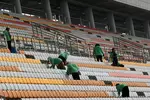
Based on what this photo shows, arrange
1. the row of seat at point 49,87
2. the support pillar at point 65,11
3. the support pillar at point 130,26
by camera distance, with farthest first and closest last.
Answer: the support pillar at point 130,26, the support pillar at point 65,11, the row of seat at point 49,87

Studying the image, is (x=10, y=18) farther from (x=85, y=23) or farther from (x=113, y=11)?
(x=113, y=11)

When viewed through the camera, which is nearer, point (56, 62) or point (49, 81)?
point (49, 81)

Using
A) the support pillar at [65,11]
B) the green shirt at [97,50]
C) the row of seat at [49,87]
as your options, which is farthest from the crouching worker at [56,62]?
the support pillar at [65,11]

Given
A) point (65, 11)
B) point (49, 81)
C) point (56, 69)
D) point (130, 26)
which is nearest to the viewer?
point (49, 81)

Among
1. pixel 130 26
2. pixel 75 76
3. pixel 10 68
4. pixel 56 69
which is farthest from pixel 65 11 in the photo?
pixel 10 68

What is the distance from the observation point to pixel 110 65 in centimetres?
1709

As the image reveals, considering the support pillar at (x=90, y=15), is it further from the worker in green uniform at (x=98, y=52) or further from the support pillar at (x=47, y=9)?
the worker in green uniform at (x=98, y=52)

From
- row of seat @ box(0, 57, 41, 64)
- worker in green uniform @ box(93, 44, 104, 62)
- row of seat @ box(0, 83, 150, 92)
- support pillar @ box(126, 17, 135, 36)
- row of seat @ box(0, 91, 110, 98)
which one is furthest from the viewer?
support pillar @ box(126, 17, 135, 36)

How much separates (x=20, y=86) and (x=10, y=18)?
11606 millimetres

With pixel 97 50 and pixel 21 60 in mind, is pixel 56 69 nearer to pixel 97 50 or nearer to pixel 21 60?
pixel 21 60

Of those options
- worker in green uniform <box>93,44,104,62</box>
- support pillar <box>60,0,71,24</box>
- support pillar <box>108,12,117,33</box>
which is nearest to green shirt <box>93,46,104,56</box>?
worker in green uniform <box>93,44,104,62</box>

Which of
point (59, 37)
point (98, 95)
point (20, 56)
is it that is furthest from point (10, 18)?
point (98, 95)

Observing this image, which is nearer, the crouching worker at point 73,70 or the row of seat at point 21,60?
the row of seat at point 21,60

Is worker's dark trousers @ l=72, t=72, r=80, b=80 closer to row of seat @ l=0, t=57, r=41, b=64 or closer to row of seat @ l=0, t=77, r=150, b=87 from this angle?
row of seat @ l=0, t=77, r=150, b=87
